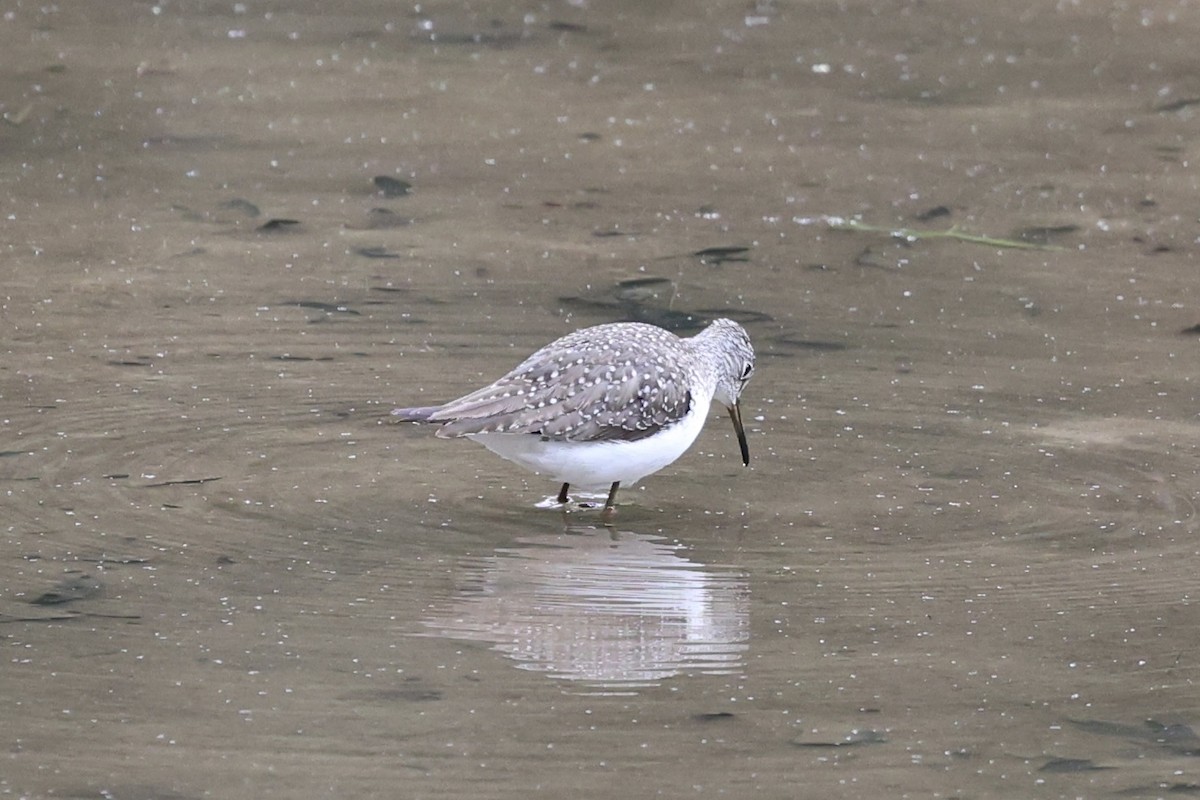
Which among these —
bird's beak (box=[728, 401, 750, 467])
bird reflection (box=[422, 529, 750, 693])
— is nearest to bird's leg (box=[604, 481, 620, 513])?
bird reflection (box=[422, 529, 750, 693])

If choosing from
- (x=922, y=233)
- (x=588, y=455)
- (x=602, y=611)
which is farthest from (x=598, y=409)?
(x=922, y=233)

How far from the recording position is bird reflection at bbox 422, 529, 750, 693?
18.4ft

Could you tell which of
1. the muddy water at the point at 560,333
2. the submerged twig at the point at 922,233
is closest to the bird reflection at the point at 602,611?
the muddy water at the point at 560,333

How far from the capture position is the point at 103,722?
5098 mm

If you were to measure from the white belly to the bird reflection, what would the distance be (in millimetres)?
234

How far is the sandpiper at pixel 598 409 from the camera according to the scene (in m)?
6.65

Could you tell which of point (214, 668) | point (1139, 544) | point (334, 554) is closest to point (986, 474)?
point (1139, 544)

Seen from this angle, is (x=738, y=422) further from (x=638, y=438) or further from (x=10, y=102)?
(x=10, y=102)

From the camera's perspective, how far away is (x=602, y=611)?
5953mm

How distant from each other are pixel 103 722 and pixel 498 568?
1.57m

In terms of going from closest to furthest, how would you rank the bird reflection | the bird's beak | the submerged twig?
1. the bird reflection
2. the bird's beak
3. the submerged twig

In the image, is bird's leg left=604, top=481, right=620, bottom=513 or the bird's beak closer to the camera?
bird's leg left=604, top=481, right=620, bottom=513

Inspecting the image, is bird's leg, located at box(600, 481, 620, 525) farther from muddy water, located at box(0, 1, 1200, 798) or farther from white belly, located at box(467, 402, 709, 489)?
white belly, located at box(467, 402, 709, 489)

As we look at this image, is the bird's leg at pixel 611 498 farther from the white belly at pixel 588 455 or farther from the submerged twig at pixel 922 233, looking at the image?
the submerged twig at pixel 922 233
